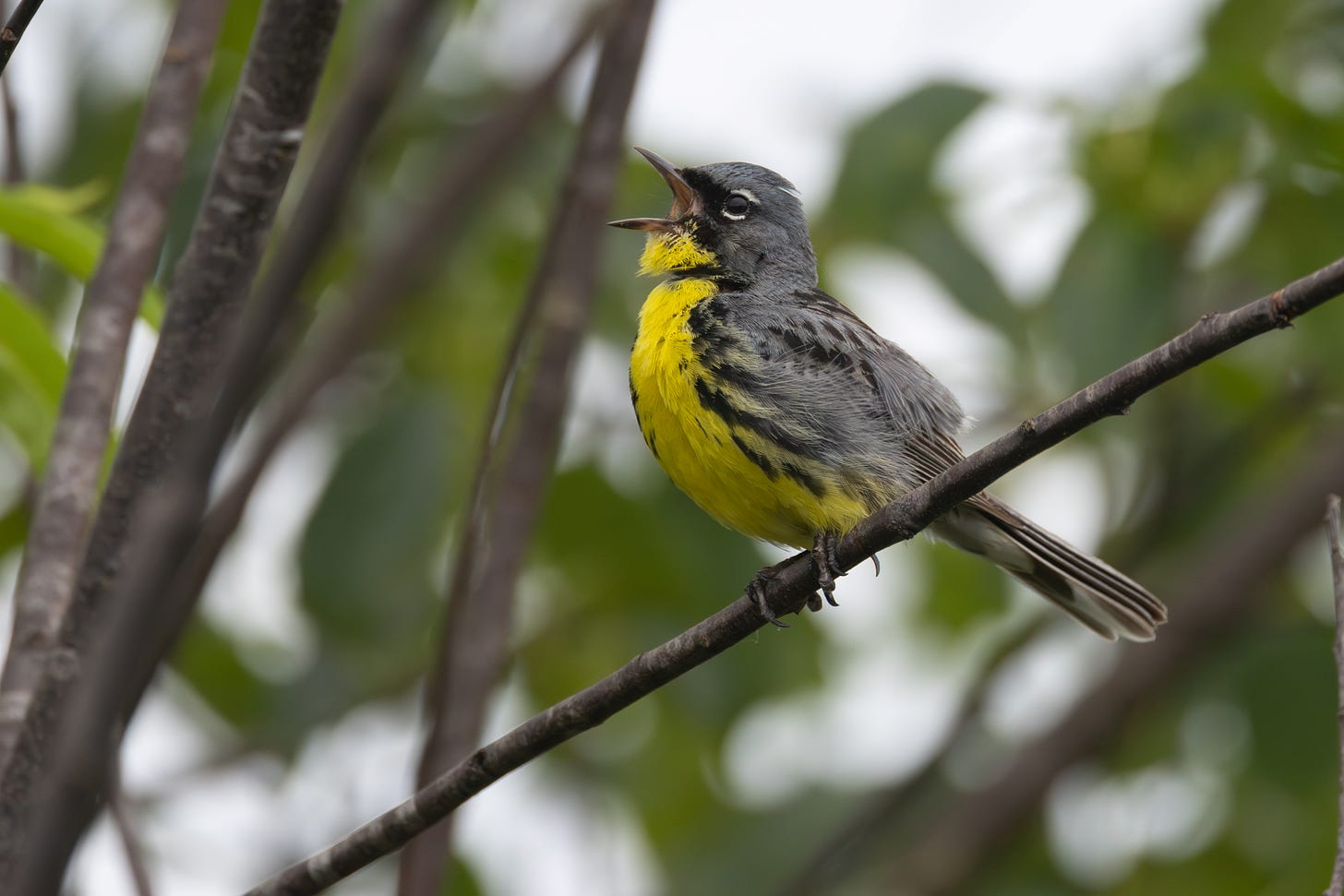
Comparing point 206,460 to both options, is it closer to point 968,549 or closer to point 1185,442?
point 968,549

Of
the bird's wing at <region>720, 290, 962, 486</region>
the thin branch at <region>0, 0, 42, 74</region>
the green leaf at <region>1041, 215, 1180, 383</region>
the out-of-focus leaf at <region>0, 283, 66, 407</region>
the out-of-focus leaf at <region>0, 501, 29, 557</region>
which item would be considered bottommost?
the thin branch at <region>0, 0, 42, 74</region>

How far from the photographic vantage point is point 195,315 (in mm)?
2998

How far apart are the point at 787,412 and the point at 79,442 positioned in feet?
6.63

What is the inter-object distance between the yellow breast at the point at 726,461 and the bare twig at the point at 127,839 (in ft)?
6.05

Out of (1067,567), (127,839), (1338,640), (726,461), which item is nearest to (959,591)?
(1067,567)

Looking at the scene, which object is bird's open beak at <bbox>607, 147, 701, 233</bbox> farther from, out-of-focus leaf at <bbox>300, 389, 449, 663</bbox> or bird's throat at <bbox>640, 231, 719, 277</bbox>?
out-of-focus leaf at <bbox>300, 389, 449, 663</bbox>

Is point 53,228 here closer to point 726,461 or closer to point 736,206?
point 726,461

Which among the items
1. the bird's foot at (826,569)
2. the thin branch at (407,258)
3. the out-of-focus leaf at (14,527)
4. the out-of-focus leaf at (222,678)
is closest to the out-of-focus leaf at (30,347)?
the thin branch at (407,258)

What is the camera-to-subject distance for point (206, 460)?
6.48ft

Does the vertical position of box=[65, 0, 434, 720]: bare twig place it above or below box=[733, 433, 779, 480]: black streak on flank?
below

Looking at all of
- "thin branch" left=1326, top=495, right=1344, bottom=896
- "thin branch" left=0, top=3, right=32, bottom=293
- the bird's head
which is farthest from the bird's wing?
"thin branch" left=0, top=3, right=32, bottom=293

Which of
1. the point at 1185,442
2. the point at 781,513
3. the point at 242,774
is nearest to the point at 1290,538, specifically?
the point at 1185,442

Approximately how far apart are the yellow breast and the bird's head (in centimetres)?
69

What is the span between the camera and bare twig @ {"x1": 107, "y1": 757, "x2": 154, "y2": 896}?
10.3 ft
